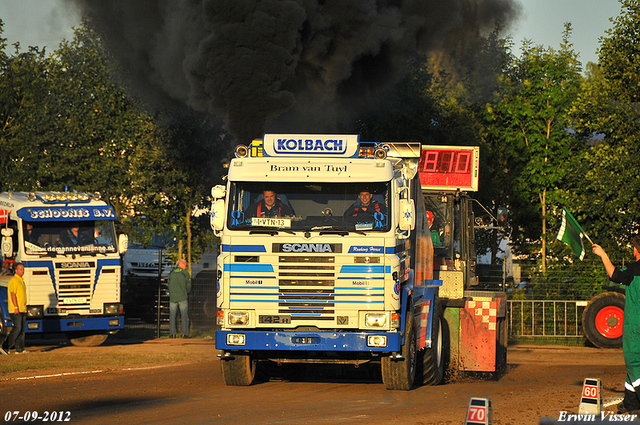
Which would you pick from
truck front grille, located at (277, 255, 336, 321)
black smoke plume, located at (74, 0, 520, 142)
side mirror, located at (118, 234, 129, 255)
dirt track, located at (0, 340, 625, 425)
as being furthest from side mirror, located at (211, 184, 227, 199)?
side mirror, located at (118, 234, 129, 255)

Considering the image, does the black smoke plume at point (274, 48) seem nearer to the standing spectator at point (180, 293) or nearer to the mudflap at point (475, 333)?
the standing spectator at point (180, 293)

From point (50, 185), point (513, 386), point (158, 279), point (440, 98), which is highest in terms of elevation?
point (440, 98)

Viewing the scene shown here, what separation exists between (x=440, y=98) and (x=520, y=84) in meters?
2.82

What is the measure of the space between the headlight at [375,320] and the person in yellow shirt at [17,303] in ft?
30.1

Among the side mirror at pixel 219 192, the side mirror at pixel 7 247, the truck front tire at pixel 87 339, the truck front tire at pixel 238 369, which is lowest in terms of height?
the truck front tire at pixel 87 339

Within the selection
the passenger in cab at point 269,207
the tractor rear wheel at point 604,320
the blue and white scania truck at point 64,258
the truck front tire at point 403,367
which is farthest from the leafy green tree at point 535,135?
the passenger in cab at point 269,207

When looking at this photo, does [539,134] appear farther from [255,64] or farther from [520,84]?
[255,64]

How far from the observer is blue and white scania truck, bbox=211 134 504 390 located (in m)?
11.0

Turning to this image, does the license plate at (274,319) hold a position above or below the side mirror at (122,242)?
below

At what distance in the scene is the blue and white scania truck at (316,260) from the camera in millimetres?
11023

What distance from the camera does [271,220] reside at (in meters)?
11.2

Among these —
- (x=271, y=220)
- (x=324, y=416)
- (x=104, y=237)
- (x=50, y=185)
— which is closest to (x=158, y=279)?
(x=104, y=237)

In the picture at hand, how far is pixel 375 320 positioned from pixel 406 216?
1406 millimetres

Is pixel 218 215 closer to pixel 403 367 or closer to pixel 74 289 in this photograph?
pixel 403 367
